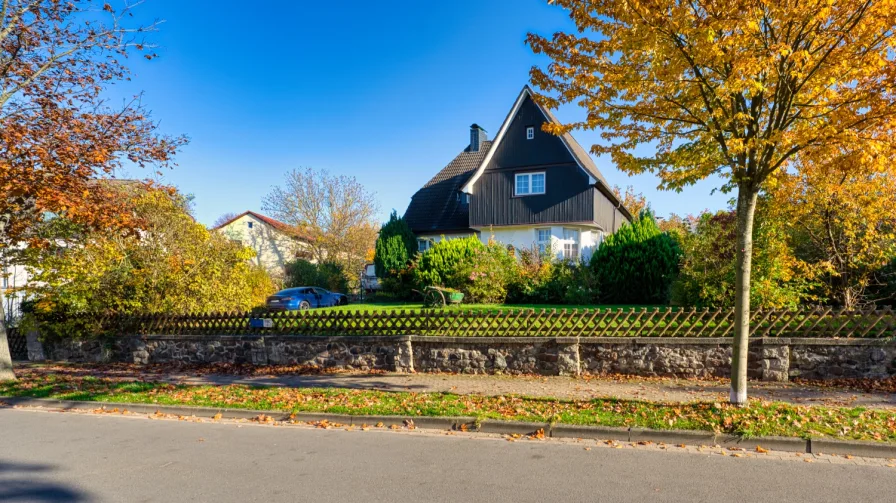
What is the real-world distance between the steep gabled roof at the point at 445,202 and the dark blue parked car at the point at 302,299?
21.1ft

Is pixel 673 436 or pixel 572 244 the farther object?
pixel 572 244

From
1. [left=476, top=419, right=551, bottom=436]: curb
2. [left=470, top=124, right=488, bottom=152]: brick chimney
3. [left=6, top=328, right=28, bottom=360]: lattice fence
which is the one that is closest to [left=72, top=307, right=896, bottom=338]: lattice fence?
[left=6, top=328, right=28, bottom=360]: lattice fence

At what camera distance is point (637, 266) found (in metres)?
18.5

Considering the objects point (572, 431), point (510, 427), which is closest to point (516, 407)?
point (510, 427)

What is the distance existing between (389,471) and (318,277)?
26.0m

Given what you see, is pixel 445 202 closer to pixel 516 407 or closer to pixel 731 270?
pixel 731 270

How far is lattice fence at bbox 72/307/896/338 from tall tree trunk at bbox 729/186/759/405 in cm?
279

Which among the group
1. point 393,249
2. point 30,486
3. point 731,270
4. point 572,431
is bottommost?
point 30,486

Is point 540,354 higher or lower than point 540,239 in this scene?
lower

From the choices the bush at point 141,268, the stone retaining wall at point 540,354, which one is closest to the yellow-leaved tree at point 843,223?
the stone retaining wall at point 540,354

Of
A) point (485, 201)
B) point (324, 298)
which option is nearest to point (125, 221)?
point (324, 298)

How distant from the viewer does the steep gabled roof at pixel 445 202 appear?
96.3 ft

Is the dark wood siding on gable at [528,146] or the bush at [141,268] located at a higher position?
the dark wood siding on gable at [528,146]

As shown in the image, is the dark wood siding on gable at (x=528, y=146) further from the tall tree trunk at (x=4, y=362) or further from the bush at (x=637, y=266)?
the tall tree trunk at (x=4, y=362)
